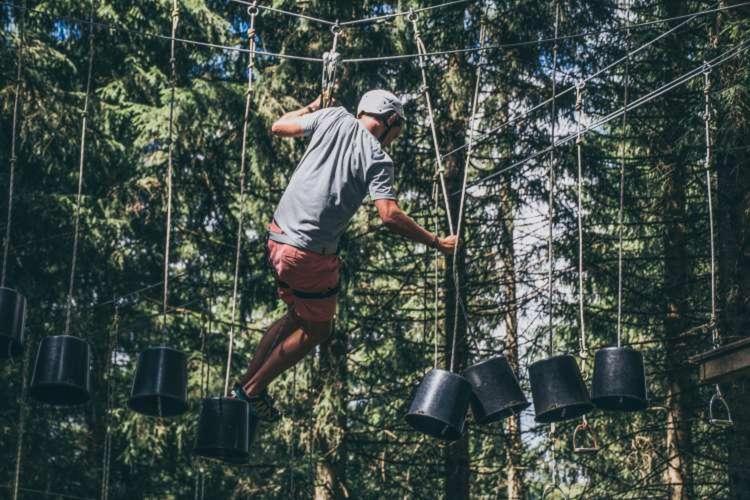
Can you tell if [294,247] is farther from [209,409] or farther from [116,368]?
[116,368]

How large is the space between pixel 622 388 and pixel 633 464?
7.19 metres

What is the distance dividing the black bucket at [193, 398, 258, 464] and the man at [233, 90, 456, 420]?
0.65ft

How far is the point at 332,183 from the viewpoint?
484 centimetres

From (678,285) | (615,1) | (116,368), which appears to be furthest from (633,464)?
(116,368)

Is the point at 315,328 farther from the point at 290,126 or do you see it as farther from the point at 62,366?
the point at 62,366

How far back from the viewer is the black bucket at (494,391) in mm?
5207

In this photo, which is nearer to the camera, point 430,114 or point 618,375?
point 430,114

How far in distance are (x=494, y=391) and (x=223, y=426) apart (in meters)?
1.22

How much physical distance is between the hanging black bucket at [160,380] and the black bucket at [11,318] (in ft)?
1.89

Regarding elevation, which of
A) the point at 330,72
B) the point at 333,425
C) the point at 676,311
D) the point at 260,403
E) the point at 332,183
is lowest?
the point at 260,403

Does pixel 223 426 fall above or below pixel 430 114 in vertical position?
below

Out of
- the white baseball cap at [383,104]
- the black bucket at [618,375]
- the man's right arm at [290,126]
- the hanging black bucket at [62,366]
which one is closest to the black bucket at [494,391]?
the black bucket at [618,375]

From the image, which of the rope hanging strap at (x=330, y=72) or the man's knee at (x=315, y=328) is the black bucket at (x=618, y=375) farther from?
the rope hanging strap at (x=330, y=72)

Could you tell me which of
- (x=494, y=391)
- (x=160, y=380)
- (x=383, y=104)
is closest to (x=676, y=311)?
(x=494, y=391)
